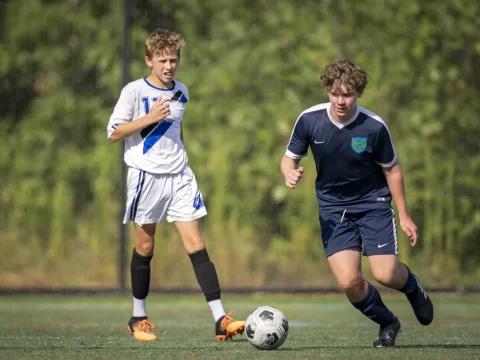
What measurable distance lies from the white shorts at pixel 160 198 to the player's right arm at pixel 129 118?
0.95 feet

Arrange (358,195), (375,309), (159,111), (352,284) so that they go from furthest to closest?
(159,111), (358,195), (375,309), (352,284)

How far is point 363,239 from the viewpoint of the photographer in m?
5.84

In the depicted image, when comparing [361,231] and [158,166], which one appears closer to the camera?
[361,231]

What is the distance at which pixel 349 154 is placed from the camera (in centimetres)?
582

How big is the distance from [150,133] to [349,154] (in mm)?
1337

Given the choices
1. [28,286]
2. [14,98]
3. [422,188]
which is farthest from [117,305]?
[422,188]

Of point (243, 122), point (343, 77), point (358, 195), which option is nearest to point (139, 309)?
point (358, 195)

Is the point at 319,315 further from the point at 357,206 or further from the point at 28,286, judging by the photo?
the point at 28,286

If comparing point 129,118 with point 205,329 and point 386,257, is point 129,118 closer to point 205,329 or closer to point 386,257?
point 205,329

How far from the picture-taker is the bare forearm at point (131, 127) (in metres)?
6.12

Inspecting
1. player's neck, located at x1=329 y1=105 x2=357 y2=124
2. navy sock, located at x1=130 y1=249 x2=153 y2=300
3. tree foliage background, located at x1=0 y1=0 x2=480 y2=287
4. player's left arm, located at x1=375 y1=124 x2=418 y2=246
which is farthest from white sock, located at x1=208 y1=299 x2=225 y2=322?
tree foliage background, located at x1=0 y1=0 x2=480 y2=287

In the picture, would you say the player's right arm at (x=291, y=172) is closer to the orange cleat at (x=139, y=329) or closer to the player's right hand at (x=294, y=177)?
the player's right hand at (x=294, y=177)

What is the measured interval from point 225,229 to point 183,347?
5622mm

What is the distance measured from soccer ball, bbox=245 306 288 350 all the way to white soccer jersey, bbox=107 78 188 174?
1.32 meters
